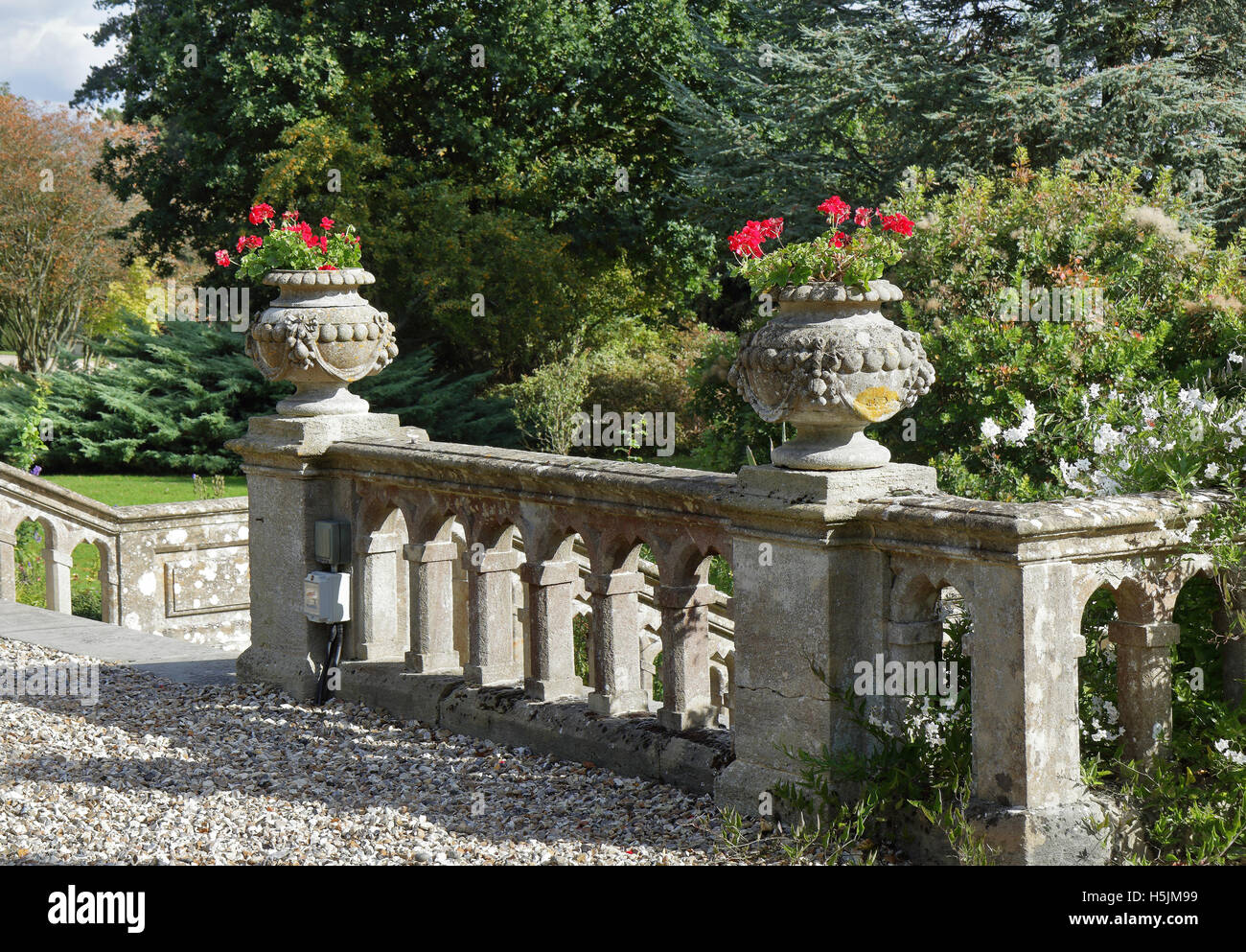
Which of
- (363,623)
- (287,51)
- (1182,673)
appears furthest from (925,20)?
(1182,673)

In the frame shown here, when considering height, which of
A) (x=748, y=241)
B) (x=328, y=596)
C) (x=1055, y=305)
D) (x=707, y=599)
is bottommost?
(x=328, y=596)

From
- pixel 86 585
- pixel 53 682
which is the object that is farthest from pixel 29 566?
pixel 53 682

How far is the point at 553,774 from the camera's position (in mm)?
5211

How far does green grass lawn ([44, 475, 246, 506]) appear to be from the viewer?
1694 centimetres

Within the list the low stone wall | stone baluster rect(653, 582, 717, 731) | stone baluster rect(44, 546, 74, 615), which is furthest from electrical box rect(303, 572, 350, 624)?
stone baluster rect(44, 546, 74, 615)

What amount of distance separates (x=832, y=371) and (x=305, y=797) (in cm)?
245

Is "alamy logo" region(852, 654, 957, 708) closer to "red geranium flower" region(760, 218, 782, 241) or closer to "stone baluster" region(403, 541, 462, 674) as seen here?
"red geranium flower" region(760, 218, 782, 241)

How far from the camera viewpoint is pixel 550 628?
18.1 ft

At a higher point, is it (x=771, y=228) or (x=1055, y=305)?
(x=1055, y=305)

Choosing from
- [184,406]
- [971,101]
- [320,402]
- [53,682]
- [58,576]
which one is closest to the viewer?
[320,402]

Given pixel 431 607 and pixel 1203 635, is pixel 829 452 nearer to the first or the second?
pixel 1203 635

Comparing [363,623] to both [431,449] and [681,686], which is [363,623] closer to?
[431,449]

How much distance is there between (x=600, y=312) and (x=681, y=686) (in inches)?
694

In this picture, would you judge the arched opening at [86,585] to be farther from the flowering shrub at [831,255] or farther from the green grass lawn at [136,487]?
the flowering shrub at [831,255]
